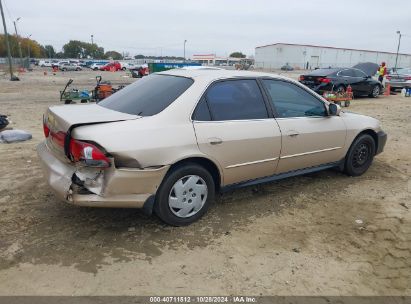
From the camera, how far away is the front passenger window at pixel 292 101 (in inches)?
175

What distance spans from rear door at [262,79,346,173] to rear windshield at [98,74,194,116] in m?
1.12

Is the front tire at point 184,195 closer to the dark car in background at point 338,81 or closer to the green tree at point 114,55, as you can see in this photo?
the dark car in background at point 338,81

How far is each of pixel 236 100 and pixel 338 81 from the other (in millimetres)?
12346

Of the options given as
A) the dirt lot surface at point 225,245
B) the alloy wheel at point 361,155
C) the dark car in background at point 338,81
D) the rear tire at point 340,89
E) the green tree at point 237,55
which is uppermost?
the green tree at point 237,55

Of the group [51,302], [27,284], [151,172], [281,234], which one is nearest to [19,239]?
[27,284]

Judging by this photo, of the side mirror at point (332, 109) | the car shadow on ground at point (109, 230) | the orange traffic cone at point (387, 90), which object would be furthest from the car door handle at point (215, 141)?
the orange traffic cone at point (387, 90)

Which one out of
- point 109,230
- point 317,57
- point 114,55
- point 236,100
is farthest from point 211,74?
point 114,55

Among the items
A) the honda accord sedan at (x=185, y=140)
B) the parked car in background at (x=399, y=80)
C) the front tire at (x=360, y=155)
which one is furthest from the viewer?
the parked car in background at (x=399, y=80)

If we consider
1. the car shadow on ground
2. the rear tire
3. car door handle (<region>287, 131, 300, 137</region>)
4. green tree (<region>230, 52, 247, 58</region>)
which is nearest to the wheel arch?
the car shadow on ground

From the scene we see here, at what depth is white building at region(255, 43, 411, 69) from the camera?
8731 centimetres

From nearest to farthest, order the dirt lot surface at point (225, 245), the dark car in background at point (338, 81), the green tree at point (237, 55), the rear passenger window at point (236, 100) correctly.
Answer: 1. the dirt lot surface at point (225, 245)
2. the rear passenger window at point (236, 100)
3. the dark car in background at point (338, 81)
4. the green tree at point (237, 55)

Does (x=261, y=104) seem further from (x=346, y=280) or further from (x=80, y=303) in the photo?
(x=80, y=303)

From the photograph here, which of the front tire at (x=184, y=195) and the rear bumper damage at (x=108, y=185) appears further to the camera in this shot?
the front tire at (x=184, y=195)

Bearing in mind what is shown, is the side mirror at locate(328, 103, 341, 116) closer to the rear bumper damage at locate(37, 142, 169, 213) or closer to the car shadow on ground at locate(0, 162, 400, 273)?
the car shadow on ground at locate(0, 162, 400, 273)
